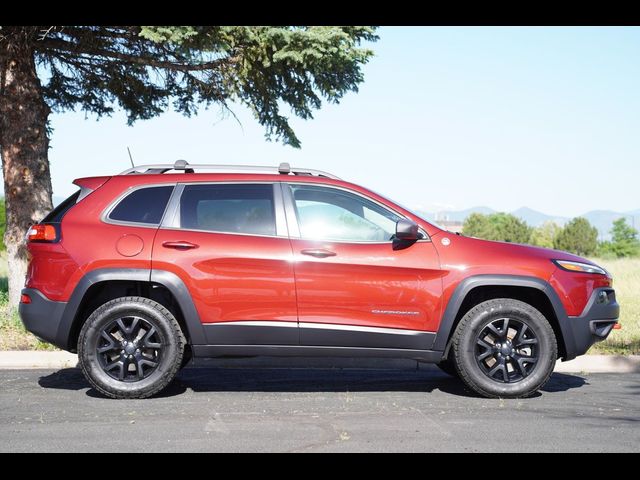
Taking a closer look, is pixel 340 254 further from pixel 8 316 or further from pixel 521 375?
pixel 8 316

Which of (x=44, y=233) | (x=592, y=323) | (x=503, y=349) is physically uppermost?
(x=44, y=233)

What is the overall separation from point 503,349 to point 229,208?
8.44 ft

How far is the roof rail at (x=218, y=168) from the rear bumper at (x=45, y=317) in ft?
4.12

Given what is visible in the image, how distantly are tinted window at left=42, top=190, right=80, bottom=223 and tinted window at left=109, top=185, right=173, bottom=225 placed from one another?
391 millimetres

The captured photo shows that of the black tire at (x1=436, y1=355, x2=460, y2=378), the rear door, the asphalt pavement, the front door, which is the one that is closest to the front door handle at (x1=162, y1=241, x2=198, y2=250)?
the rear door

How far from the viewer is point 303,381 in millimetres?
7812

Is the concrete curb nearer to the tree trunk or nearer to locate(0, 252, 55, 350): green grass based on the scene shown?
locate(0, 252, 55, 350): green grass

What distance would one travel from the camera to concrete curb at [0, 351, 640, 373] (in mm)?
8438

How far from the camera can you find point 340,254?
22.3ft

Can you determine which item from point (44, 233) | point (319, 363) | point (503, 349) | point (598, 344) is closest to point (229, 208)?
point (44, 233)

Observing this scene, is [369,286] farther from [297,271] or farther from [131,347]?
[131,347]

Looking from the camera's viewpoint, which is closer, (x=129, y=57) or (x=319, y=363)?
(x=319, y=363)
